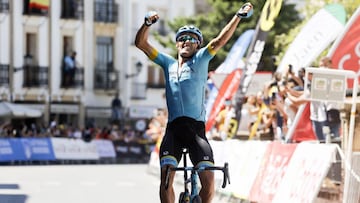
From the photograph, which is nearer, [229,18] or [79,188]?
[79,188]

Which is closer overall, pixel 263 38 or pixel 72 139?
pixel 263 38

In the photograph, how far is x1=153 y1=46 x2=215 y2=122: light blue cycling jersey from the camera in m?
8.30

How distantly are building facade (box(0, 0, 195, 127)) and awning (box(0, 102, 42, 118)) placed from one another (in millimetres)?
2467

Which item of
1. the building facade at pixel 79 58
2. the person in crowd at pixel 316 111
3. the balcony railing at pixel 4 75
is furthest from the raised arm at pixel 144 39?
the balcony railing at pixel 4 75

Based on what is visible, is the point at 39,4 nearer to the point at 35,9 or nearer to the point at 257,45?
the point at 35,9

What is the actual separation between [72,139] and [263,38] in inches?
686

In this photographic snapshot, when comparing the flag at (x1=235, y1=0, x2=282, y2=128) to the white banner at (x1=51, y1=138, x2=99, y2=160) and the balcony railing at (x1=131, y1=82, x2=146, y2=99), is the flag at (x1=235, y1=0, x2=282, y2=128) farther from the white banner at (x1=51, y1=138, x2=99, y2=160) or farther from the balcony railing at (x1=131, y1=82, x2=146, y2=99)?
the balcony railing at (x1=131, y1=82, x2=146, y2=99)

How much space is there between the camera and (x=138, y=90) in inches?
2051

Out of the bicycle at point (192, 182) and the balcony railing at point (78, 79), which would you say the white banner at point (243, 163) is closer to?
the bicycle at point (192, 182)

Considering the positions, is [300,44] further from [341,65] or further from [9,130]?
[9,130]

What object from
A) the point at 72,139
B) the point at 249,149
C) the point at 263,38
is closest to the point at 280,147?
the point at 249,149

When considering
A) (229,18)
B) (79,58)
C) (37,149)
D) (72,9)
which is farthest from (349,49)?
(79,58)

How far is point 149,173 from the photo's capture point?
2525 cm

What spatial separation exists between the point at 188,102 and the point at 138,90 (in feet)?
144
